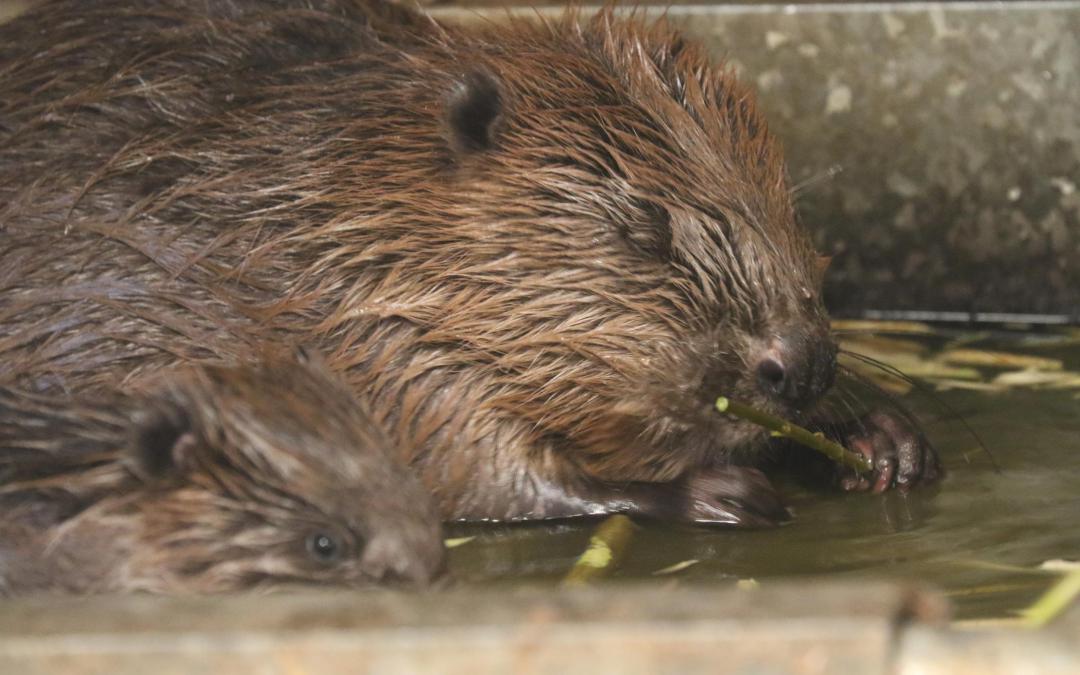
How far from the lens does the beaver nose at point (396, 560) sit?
7.66ft

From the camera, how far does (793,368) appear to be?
282cm

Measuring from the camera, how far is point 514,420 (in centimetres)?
298

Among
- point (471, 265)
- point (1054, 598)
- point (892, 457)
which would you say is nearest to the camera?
point (1054, 598)

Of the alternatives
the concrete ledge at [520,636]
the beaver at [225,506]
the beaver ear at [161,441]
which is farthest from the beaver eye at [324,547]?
the concrete ledge at [520,636]

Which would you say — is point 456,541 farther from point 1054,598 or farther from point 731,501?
point 1054,598

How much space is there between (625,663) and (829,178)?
2777mm

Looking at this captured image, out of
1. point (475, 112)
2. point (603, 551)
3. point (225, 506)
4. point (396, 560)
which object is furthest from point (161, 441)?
point (475, 112)

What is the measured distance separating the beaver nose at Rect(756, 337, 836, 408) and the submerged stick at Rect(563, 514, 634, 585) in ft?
1.14

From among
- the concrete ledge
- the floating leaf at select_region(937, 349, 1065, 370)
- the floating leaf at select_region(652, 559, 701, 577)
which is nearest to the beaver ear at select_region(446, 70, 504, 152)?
the floating leaf at select_region(652, 559, 701, 577)

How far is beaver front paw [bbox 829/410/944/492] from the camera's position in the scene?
3121mm

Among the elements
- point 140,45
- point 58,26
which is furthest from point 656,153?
point 58,26

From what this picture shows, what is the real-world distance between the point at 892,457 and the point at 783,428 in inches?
15.4

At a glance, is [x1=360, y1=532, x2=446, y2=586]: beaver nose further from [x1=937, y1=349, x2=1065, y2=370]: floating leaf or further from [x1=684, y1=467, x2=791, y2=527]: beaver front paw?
[x1=937, y1=349, x2=1065, y2=370]: floating leaf

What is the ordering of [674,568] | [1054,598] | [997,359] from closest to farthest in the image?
[1054,598] → [674,568] → [997,359]
